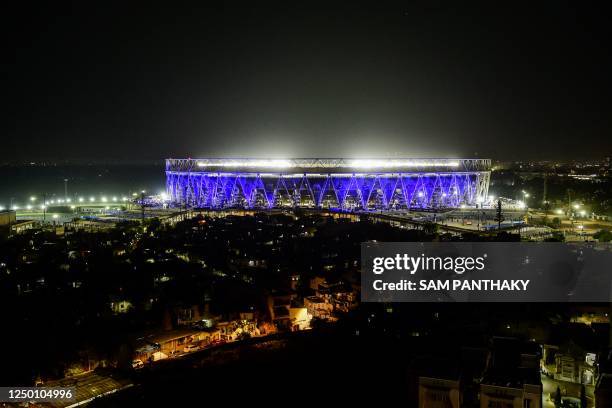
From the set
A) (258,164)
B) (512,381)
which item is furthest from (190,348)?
(258,164)

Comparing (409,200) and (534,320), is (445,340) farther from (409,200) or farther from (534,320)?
(409,200)

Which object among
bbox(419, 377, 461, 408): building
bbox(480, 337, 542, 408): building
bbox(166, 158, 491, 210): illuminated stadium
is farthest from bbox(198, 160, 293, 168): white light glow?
bbox(419, 377, 461, 408): building

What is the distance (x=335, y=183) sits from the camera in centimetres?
A: 2683

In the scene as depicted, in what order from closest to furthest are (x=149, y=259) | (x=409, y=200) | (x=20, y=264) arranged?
(x=20, y=264) → (x=149, y=259) → (x=409, y=200)

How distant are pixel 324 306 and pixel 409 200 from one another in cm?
1874

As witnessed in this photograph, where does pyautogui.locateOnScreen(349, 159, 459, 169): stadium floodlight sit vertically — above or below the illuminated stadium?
above

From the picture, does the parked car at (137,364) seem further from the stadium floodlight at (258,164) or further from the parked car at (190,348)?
the stadium floodlight at (258,164)

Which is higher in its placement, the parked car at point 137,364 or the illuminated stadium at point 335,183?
the illuminated stadium at point 335,183

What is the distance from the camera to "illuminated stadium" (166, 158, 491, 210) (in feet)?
84.2

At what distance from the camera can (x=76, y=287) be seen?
Answer: 29.3ft

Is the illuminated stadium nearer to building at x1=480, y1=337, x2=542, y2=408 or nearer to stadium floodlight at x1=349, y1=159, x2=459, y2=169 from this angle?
stadium floodlight at x1=349, y1=159, x2=459, y2=169

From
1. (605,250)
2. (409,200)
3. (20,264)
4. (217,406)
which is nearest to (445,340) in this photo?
(217,406)

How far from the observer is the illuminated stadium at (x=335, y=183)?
25.7 metres

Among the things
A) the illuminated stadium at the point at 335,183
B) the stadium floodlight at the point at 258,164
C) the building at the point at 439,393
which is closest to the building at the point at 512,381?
the building at the point at 439,393
